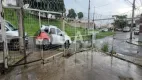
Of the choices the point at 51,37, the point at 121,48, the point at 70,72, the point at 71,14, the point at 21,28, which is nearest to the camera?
the point at 70,72

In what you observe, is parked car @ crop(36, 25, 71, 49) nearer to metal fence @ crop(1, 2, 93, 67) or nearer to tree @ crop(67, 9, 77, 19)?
metal fence @ crop(1, 2, 93, 67)

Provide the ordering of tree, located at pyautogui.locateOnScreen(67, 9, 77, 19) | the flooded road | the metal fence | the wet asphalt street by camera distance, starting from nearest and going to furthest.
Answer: the flooded road
the metal fence
tree, located at pyautogui.locateOnScreen(67, 9, 77, 19)
the wet asphalt street

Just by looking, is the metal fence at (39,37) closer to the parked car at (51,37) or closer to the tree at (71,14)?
the parked car at (51,37)

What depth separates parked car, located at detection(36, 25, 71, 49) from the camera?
871cm

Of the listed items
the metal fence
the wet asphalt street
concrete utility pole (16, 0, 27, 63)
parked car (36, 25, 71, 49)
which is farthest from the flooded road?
the wet asphalt street

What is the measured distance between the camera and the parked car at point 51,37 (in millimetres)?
8712

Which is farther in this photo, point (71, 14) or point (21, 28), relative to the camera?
point (71, 14)

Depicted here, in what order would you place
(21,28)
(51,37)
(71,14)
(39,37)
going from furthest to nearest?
(51,37)
(71,14)
(39,37)
(21,28)

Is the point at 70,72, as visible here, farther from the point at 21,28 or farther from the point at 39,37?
the point at 39,37

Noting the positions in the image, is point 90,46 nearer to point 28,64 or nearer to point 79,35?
point 79,35

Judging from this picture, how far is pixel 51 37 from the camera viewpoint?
32.5 feet

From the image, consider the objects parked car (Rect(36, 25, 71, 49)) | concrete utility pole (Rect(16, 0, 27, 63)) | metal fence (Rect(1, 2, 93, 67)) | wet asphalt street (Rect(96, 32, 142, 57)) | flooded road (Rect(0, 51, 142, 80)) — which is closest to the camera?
flooded road (Rect(0, 51, 142, 80))

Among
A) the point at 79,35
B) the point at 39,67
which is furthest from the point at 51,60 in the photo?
the point at 79,35

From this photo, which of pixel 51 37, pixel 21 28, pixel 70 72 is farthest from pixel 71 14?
pixel 70 72
